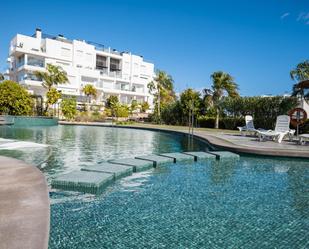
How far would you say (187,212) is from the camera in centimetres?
412

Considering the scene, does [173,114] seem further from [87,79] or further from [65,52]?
[65,52]

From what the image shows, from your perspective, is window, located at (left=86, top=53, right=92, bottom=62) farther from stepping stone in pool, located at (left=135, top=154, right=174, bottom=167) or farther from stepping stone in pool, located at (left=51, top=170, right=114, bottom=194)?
stepping stone in pool, located at (left=51, top=170, right=114, bottom=194)

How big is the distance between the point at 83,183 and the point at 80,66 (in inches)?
1969

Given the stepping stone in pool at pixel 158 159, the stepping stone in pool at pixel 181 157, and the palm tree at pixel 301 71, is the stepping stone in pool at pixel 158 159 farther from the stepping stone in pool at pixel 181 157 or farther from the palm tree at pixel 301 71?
the palm tree at pixel 301 71

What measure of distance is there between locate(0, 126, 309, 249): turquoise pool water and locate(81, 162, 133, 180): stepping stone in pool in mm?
178

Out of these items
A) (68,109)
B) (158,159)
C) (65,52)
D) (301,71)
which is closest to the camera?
(158,159)

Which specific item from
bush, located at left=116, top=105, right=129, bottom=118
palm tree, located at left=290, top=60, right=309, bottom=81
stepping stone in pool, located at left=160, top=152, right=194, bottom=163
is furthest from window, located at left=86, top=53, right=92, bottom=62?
stepping stone in pool, located at left=160, top=152, right=194, bottom=163

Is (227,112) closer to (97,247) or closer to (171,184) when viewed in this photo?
(171,184)

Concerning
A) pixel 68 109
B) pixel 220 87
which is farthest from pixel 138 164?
pixel 68 109

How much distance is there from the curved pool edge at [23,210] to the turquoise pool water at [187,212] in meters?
0.37

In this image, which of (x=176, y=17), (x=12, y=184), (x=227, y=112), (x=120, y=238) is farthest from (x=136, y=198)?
(x=176, y=17)

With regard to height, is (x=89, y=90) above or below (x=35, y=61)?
below

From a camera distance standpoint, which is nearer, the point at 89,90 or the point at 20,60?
the point at 20,60

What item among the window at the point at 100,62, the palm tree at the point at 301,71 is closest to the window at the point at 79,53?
the window at the point at 100,62
